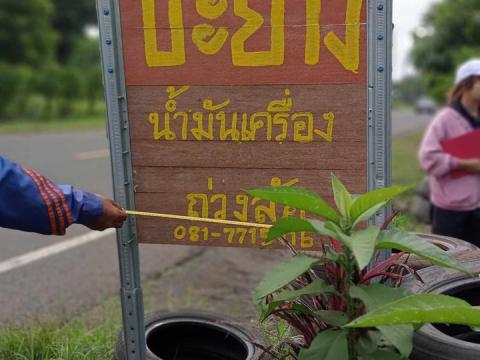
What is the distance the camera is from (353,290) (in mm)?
1826

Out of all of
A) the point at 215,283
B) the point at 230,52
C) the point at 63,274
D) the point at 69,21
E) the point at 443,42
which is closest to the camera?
the point at 230,52

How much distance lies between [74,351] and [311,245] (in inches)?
58.7

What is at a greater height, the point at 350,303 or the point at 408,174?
the point at 350,303

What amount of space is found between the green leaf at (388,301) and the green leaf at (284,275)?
150mm

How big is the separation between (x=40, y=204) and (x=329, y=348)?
3.44 ft

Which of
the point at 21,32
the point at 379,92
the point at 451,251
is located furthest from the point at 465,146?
the point at 21,32

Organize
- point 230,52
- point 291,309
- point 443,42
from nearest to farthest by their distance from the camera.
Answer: point 291,309
point 230,52
point 443,42

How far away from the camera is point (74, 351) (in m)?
3.23

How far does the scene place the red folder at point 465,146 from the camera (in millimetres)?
3861

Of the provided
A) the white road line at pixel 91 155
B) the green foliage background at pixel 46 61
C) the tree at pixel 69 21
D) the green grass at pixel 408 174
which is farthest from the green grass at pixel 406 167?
the tree at pixel 69 21

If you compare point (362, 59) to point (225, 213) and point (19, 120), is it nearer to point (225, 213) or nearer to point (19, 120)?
point (225, 213)

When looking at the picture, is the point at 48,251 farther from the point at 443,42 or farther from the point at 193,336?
the point at 443,42

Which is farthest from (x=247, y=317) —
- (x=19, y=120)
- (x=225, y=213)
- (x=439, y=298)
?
(x=19, y=120)

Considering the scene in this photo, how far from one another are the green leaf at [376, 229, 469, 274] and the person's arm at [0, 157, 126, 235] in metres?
1.00
